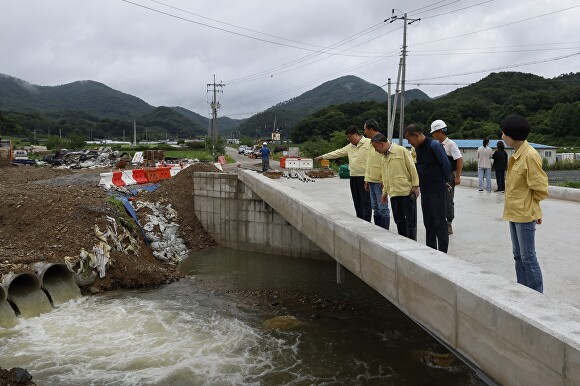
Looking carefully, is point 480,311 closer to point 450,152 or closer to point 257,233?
point 450,152

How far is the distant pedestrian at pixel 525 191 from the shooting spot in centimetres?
355

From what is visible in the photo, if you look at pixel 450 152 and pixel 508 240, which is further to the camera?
pixel 450 152

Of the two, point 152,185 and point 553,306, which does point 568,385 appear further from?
A: point 152,185

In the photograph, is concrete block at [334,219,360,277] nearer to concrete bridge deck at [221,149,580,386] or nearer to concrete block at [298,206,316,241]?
concrete bridge deck at [221,149,580,386]

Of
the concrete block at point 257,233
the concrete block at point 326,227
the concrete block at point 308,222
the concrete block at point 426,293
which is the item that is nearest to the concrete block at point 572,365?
the concrete block at point 426,293

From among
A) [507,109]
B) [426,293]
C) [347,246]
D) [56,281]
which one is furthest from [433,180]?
[507,109]

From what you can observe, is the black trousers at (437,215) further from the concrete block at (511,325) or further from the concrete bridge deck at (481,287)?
the concrete block at (511,325)

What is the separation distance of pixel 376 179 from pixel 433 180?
144 centimetres

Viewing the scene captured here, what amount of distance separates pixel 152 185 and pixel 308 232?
12355 millimetres

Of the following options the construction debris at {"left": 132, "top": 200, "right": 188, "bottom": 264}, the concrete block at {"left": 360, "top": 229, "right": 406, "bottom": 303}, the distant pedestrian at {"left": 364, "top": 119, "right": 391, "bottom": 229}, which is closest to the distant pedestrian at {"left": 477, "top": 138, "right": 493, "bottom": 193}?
the distant pedestrian at {"left": 364, "top": 119, "right": 391, "bottom": 229}

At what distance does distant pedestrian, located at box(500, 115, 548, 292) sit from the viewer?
3555mm

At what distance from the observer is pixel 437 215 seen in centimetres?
518

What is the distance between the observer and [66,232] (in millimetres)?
10695

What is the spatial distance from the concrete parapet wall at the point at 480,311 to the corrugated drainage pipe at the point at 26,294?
693 centimetres
